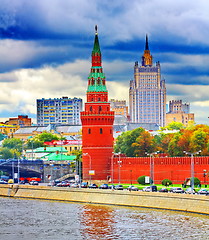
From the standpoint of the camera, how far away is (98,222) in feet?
351

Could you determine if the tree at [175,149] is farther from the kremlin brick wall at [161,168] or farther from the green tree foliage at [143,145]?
the kremlin brick wall at [161,168]

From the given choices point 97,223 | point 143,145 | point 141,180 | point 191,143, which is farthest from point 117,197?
point 143,145

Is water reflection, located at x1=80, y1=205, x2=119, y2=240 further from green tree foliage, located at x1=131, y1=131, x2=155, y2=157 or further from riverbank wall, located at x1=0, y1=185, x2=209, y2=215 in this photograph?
green tree foliage, located at x1=131, y1=131, x2=155, y2=157

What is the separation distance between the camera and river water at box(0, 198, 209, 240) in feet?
314

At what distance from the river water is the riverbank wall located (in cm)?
158

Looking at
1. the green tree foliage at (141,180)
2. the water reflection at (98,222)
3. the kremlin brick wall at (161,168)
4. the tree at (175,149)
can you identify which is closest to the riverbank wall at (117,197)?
the water reflection at (98,222)

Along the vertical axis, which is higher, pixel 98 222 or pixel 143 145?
pixel 143 145

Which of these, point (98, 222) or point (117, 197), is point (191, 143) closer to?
point (117, 197)

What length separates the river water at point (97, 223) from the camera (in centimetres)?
9569

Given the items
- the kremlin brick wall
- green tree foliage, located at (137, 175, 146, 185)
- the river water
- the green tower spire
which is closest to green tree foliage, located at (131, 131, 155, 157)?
the kremlin brick wall

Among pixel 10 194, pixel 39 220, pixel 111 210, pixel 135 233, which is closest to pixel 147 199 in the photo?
pixel 111 210

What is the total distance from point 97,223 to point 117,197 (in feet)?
73.2

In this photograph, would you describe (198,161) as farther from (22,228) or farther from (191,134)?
(22,228)

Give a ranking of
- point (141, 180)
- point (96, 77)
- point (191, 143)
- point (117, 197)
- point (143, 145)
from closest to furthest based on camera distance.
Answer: point (117, 197) < point (141, 180) < point (96, 77) < point (191, 143) < point (143, 145)
